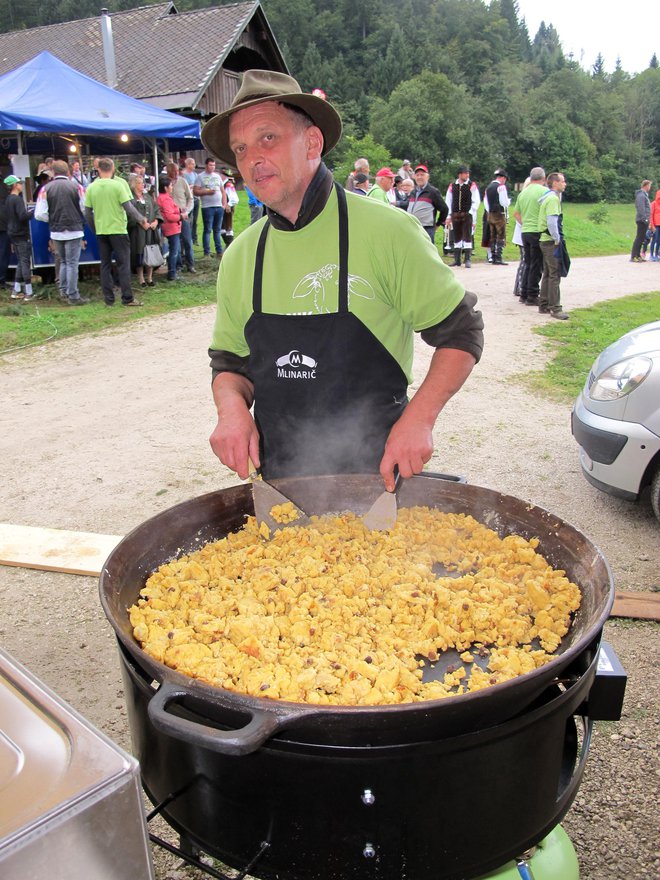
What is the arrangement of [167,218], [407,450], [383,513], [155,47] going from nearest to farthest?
[407,450] → [383,513] → [167,218] → [155,47]

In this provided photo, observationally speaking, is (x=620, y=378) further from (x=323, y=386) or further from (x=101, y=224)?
(x=101, y=224)

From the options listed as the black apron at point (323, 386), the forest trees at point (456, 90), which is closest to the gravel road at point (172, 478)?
the black apron at point (323, 386)

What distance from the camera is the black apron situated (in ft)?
7.93

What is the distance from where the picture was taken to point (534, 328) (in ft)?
32.5

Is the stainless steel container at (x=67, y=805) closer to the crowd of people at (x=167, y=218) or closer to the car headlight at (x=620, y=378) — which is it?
the car headlight at (x=620, y=378)

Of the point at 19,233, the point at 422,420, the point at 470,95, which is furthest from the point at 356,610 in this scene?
the point at 470,95

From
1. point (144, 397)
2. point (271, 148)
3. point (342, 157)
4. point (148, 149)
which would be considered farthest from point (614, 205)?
point (271, 148)

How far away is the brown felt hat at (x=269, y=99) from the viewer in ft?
7.33

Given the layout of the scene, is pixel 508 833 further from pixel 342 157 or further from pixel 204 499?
pixel 342 157

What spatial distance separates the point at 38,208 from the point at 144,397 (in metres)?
5.81

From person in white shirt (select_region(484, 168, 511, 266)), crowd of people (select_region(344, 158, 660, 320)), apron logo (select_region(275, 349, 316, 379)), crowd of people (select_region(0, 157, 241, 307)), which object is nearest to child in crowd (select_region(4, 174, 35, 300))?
crowd of people (select_region(0, 157, 241, 307))

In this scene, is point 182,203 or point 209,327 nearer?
point 209,327

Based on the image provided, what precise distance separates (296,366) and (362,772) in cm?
143

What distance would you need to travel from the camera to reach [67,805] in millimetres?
854
